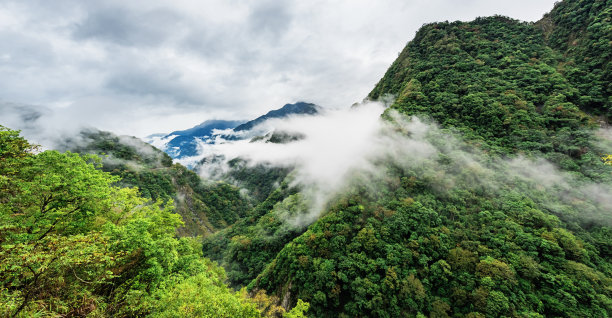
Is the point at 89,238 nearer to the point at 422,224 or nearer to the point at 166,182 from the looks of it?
the point at 422,224

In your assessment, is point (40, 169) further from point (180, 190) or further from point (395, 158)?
point (180, 190)

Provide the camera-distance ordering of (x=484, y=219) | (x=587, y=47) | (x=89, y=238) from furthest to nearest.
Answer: (x=587, y=47) < (x=484, y=219) < (x=89, y=238)

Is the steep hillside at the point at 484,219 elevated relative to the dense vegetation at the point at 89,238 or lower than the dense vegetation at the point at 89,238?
lower

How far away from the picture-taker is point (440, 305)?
1695 inches

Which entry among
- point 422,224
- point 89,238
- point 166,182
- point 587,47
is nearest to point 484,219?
point 422,224

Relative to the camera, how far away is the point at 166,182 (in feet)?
444

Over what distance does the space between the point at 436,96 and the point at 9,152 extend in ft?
386

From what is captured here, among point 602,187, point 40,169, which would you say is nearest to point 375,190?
point 602,187

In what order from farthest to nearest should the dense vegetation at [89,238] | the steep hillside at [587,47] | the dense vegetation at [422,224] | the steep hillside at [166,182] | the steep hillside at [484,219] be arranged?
the steep hillside at [166,182] < the steep hillside at [587,47] < the steep hillside at [484,219] < the dense vegetation at [422,224] < the dense vegetation at [89,238]

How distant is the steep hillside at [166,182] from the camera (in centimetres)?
12644

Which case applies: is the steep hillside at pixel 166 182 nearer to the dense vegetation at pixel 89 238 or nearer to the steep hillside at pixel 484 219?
the steep hillside at pixel 484 219

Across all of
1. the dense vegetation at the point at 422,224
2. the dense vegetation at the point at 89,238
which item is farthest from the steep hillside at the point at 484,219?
the dense vegetation at the point at 89,238

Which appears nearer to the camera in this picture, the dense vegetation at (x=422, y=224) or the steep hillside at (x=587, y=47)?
the dense vegetation at (x=422, y=224)

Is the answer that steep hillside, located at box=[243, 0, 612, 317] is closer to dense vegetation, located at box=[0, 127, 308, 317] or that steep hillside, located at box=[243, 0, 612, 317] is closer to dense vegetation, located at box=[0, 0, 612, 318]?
dense vegetation, located at box=[0, 0, 612, 318]
